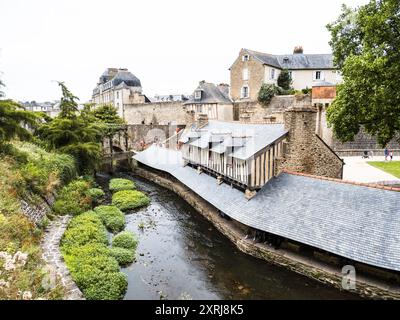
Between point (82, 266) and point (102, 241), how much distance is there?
8.03 feet

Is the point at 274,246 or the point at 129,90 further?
the point at 129,90

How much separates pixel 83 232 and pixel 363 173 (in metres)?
16.1

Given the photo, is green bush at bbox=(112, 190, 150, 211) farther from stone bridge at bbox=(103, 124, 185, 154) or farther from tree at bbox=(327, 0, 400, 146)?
stone bridge at bbox=(103, 124, 185, 154)

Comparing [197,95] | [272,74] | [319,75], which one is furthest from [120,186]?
[319,75]

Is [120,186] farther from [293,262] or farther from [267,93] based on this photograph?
[267,93]

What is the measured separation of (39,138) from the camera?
68.1 feet

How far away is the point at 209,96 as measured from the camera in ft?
104

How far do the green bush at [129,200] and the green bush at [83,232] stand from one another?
3.12 metres

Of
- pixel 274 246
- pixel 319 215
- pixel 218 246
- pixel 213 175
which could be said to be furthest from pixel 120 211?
pixel 319 215

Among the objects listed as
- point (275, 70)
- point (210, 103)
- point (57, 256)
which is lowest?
point (57, 256)

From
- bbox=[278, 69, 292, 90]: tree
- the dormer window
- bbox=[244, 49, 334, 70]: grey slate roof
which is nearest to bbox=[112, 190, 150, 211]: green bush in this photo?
the dormer window

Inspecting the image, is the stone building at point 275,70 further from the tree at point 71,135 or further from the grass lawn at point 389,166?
the tree at point 71,135

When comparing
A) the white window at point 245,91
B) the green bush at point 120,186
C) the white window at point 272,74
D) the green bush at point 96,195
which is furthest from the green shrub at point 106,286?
the white window at point 272,74
